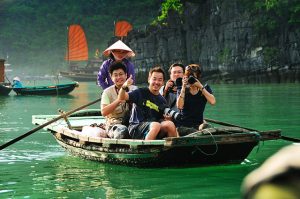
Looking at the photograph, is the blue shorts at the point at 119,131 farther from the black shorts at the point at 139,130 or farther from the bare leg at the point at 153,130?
the bare leg at the point at 153,130

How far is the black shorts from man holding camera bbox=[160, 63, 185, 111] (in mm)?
647

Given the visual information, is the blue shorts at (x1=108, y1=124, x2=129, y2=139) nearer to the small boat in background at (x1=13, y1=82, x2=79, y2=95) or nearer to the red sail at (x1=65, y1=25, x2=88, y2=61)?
the small boat in background at (x1=13, y1=82, x2=79, y2=95)

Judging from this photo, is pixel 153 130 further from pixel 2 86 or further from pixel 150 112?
pixel 2 86

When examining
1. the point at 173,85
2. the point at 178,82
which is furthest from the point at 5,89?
the point at 178,82

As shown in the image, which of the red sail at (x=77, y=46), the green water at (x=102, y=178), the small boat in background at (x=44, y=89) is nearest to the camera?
the green water at (x=102, y=178)

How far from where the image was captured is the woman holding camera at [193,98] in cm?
587

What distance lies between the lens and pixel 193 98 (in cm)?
616

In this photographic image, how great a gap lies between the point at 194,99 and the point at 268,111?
9.31 meters

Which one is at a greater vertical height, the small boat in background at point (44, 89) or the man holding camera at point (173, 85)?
the man holding camera at point (173, 85)

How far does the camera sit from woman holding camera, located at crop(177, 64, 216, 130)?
19.3ft

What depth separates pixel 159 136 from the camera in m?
5.85

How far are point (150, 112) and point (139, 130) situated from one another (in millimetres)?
242

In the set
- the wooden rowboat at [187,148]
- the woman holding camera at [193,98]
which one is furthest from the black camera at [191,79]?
the wooden rowboat at [187,148]

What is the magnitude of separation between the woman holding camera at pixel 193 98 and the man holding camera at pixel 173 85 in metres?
0.14
